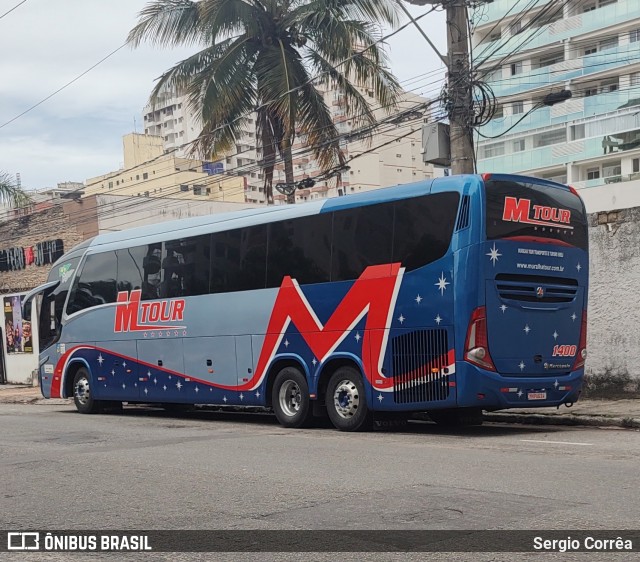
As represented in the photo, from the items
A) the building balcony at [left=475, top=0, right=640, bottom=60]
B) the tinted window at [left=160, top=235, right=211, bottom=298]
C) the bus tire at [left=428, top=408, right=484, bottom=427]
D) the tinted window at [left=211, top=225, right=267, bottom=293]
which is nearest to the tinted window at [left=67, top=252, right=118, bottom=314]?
the tinted window at [left=160, top=235, right=211, bottom=298]

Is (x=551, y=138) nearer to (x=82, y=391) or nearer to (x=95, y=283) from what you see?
(x=95, y=283)

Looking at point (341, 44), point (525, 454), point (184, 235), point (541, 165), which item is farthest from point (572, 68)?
point (525, 454)

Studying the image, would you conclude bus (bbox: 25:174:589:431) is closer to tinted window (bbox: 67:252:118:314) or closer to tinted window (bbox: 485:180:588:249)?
tinted window (bbox: 485:180:588:249)

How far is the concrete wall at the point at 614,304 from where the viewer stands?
1664 centimetres

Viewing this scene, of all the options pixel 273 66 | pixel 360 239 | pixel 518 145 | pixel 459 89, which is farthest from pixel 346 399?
pixel 518 145

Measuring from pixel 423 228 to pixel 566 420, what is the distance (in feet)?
13.0

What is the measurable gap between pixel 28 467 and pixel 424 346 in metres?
5.45

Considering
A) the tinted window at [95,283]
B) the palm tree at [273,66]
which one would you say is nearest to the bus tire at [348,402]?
the tinted window at [95,283]

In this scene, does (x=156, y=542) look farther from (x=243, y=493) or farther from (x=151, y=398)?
(x=151, y=398)

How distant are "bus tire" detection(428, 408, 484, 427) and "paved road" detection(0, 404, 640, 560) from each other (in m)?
0.55

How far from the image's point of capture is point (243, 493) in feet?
26.4

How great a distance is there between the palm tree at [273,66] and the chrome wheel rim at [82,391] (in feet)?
27.5

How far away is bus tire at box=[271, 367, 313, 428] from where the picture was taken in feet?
48.2

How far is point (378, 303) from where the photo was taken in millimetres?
13562
